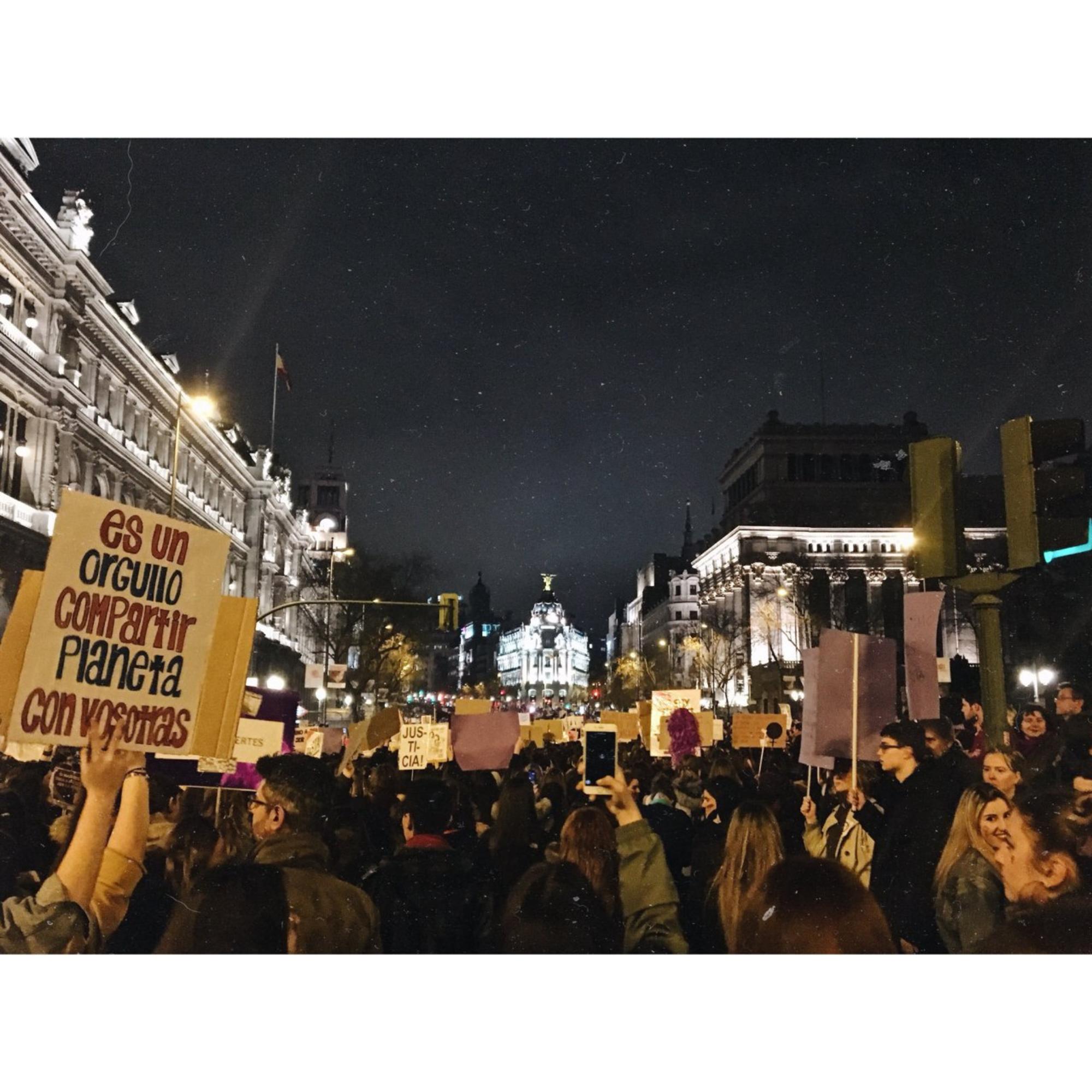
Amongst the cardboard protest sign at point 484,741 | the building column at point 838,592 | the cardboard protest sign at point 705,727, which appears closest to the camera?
the cardboard protest sign at point 484,741

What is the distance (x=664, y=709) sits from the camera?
16.0 meters

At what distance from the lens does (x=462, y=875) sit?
5.27 m

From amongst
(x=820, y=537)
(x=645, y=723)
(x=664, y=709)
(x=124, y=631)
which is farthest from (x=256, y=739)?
(x=820, y=537)

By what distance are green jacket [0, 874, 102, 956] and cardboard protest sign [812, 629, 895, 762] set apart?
4.87 meters

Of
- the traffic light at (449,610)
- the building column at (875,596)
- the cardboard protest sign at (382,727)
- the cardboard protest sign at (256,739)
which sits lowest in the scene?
the cardboard protest sign at (256,739)

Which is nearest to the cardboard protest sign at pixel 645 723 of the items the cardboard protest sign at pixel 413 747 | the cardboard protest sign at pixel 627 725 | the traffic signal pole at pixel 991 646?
the cardboard protest sign at pixel 627 725

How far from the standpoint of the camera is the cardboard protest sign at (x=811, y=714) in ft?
24.9

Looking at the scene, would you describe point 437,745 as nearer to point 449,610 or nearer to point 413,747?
point 413,747

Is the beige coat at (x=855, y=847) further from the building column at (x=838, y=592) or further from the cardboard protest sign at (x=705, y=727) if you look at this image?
the building column at (x=838, y=592)

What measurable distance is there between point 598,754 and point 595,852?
1.89 metres

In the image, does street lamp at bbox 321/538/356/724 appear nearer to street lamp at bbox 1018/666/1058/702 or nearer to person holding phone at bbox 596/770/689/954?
street lamp at bbox 1018/666/1058/702

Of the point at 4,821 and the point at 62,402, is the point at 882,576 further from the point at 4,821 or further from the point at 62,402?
the point at 4,821

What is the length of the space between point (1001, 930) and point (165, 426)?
152 feet

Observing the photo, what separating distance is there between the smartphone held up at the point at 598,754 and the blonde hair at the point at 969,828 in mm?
2170
